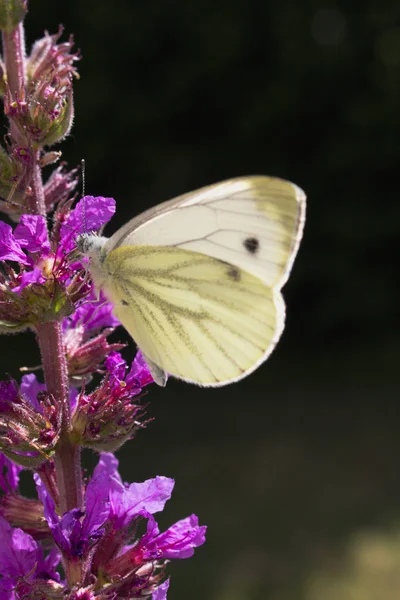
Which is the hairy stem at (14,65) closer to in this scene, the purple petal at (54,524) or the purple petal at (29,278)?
the purple petal at (29,278)

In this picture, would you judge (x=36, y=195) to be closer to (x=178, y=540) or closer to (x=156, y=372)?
(x=156, y=372)

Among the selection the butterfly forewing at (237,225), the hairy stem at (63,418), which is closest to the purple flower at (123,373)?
the hairy stem at (63,418)

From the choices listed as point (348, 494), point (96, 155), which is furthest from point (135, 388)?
point (96, 155)

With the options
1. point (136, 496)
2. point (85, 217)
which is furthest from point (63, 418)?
point (85, 217)

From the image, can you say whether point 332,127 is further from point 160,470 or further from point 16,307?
point 16,307

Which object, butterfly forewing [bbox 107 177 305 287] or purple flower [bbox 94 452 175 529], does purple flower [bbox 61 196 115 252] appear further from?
purple flower [bbox 94 452 175 529]

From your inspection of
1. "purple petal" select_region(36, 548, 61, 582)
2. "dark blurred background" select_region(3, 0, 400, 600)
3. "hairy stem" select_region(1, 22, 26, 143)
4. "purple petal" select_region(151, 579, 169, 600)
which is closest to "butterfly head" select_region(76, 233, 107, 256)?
"hairy stem" select_region(1, 22, 26, 143)
